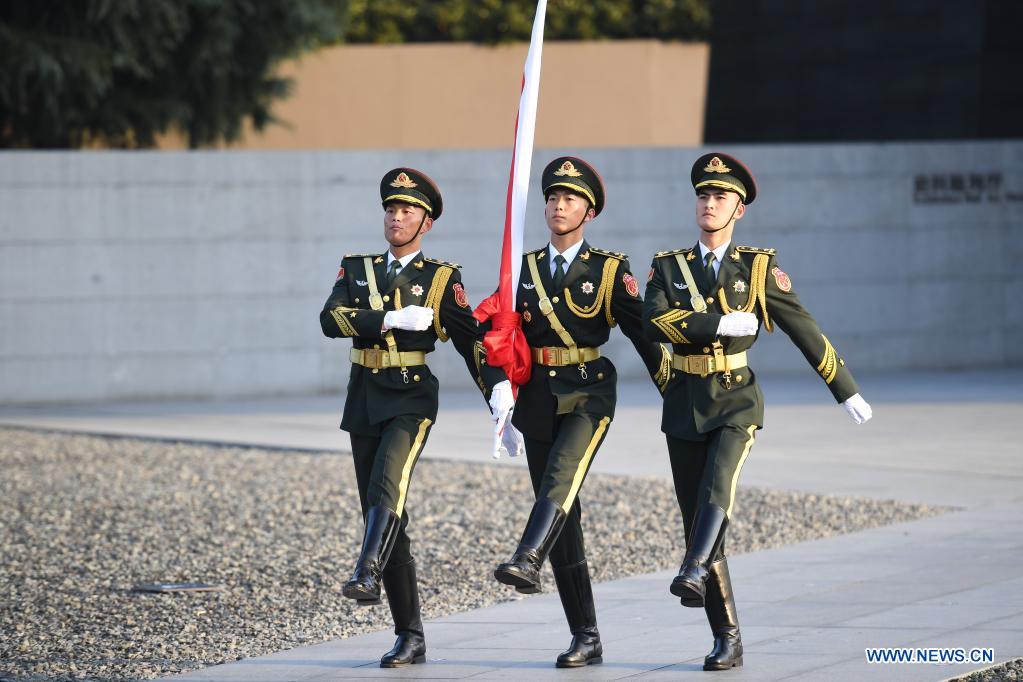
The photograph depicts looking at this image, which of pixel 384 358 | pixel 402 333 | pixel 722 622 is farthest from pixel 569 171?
pixel 722 622

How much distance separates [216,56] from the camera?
832 inches

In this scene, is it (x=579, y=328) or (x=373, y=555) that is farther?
(x=579, y=328)

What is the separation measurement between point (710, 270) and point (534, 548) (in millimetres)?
1243

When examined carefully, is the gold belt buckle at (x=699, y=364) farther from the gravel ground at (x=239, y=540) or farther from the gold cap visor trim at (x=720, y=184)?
the gravel ground at (x=239, y=540)

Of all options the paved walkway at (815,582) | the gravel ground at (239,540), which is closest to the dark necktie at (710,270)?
the paved walkway at (815,582)

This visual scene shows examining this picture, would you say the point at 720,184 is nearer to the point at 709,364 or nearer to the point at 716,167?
the point at 716,167

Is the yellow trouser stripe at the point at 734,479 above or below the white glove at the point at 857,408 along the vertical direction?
below

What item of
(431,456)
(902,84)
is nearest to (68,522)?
(431,456)

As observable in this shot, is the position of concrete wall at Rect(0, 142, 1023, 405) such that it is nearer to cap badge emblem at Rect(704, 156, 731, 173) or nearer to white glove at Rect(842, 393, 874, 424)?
cap badge emblem at Rect(704, 156, 731, 173)

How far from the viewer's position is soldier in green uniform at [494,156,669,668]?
6.43 m

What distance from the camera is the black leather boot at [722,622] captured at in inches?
246

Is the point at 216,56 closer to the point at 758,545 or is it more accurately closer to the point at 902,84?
the point at 902,84

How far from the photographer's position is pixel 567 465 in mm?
6270

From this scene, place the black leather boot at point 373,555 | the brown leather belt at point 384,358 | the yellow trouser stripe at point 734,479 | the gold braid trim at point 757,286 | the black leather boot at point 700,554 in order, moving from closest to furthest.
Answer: the black leather boot at point 700,554 < the black leather boot at point 373,555 < the yellow trouser stripe at point 734,479 < the gold braid trim at point 757,286 < the brown leather belt at point 384,358
